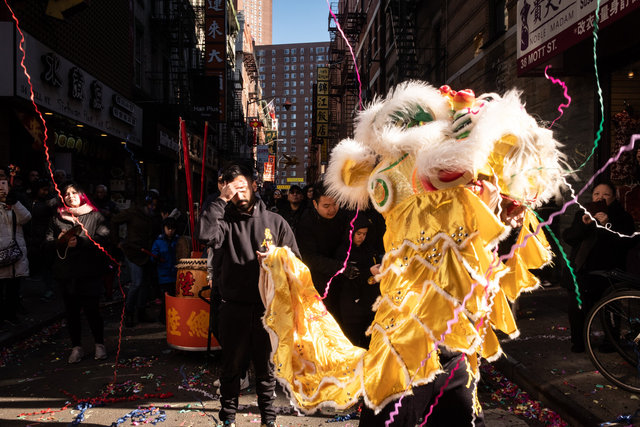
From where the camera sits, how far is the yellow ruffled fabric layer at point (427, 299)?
195 centimetres

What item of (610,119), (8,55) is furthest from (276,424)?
(8,55)

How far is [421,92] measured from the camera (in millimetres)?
2242

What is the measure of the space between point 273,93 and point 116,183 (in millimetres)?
135003

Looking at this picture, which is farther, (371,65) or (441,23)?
(371,65)

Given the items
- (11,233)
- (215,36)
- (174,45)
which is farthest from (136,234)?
(215,36)

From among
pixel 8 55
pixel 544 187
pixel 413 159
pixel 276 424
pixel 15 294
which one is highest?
pixel 8 55

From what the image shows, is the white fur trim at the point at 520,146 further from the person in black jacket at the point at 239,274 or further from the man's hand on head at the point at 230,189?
the man's hand on head at the point at 230,189

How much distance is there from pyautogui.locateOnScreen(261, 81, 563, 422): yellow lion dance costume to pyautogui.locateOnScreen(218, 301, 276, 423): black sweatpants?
2.62ft

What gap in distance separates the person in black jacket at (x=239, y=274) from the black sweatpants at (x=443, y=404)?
1348mm

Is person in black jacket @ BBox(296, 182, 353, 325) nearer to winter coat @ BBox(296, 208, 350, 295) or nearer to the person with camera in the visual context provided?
winter coat @ BBox(296, 208, 350, 295)

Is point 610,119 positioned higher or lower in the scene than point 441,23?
lower

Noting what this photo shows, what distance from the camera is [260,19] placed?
146750 millimetres

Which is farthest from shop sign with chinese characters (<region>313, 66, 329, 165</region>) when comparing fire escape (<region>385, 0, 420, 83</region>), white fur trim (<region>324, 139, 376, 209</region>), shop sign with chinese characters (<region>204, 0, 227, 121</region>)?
white fur trim (<region>324, 139, 376, 209</region>)

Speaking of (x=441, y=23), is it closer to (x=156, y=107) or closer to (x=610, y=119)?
(x=610, y=119)
